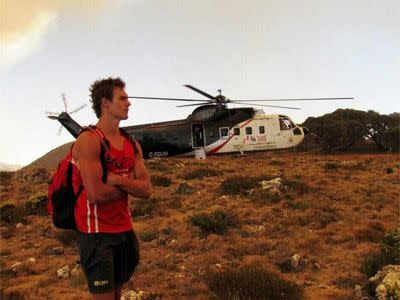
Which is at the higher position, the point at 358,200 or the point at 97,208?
the point at 97,208

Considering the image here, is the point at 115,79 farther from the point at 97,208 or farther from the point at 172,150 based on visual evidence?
the point at 172,150

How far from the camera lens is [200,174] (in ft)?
64.8

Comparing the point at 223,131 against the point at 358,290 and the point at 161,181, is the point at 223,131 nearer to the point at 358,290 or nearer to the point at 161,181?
the point at 161,181

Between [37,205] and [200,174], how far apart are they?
726 cm

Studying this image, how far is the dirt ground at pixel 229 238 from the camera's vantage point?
822 cm

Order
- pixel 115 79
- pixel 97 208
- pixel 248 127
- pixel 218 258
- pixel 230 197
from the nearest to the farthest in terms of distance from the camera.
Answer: pixel 97 208, pixel 115 79, pixel 218 258, pixel 230 197, pixel 248 127

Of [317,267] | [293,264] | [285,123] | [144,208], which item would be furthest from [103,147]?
[285,123]

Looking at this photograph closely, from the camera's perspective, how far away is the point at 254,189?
52.3ft

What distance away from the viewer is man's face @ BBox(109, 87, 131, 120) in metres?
3.86

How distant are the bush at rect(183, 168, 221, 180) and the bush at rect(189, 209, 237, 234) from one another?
714cm

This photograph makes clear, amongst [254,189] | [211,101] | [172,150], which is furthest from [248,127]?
[254,189]

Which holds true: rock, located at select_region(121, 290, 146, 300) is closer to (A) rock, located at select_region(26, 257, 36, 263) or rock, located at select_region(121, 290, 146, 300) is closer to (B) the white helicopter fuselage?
(A) rock, located at select_region(26, 257, 36, 263)

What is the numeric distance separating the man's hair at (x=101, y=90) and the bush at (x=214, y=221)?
8.00 metres

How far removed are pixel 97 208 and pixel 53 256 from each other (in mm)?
7815
